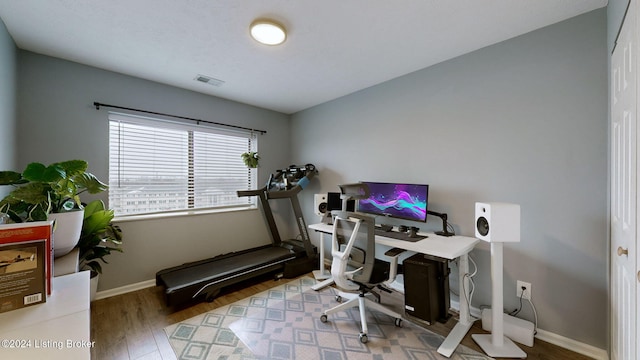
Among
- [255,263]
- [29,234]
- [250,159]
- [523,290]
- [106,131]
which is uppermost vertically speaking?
[106,131]

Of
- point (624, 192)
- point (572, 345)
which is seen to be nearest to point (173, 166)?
point (624, 192)

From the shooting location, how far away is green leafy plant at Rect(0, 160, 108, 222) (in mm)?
1175

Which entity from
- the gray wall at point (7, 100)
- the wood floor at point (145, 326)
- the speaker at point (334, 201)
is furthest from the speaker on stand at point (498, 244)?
the gray wall at point (7, 100)

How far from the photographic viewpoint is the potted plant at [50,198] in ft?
3.88

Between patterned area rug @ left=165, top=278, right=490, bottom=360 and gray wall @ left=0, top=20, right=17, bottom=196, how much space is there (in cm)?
186

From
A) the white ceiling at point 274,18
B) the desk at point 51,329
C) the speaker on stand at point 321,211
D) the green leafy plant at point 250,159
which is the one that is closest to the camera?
the desk at point 51,329

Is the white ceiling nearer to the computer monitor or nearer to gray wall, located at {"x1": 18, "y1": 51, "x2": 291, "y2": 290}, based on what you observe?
gray wall, located at {"x1": 18, "y1": 51, "x2": 291, "y2": 290}

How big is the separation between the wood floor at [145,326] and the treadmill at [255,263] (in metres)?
0.14

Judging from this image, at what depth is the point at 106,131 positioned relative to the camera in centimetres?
260

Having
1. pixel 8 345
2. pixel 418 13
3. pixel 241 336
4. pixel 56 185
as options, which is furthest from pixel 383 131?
pixel 8 345

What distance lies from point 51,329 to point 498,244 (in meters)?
2.43

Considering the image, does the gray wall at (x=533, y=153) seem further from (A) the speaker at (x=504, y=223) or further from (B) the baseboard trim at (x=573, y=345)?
(A) the speaker at (x=504, y=223)

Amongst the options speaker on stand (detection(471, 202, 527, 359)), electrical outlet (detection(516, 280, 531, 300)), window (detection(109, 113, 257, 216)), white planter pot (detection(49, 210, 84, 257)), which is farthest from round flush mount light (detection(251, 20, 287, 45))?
electrical outlet (detection(516, 280, 531, 300))

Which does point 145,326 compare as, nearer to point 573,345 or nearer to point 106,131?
point 106,131
